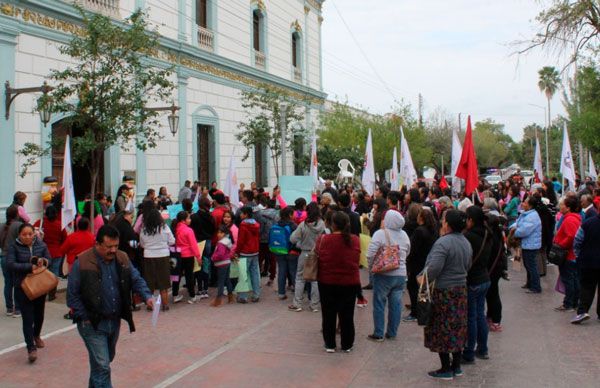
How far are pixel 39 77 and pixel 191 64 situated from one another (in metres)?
6.77

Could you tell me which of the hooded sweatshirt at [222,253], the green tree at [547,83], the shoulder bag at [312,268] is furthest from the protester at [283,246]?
the green tree at [547,83]

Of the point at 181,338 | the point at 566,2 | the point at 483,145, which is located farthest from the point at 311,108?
the point at 483,145

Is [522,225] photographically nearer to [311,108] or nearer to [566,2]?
[566,2]

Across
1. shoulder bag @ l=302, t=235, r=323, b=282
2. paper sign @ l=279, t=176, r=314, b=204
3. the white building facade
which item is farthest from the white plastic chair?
shoulder bag @ l=302, t=235, r=323, b=282

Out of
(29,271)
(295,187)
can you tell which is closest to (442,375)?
(29,271)

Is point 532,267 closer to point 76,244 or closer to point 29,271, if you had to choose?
Answer: point 76,244

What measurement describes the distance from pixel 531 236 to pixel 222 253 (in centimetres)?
532

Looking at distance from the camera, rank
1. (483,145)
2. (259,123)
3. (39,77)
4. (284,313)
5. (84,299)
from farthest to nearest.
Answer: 1. (483,145)
2. (259,123)
3. (39,77)
4. (284,313)
5. (84,299)

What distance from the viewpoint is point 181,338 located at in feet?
26.1

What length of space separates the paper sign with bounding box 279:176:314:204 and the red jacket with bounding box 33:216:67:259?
6041 millimetres

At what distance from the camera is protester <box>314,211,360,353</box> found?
7.18 meters

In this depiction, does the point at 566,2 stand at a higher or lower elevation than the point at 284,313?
higher

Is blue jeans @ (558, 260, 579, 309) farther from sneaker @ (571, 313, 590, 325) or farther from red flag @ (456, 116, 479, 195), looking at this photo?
red flag @ (456, 116, 479, 195)

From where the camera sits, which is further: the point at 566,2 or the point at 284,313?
the point at 566,2
